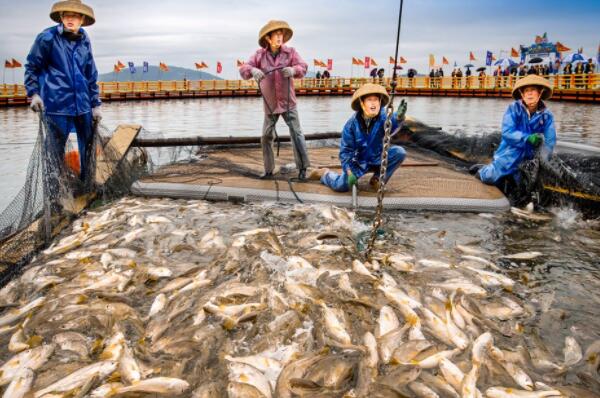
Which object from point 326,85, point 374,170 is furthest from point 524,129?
point 326,85

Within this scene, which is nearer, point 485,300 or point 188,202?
point 485,300

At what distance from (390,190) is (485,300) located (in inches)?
107

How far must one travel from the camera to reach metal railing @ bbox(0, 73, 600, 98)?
33.4 meters

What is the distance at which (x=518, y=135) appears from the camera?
568 cm

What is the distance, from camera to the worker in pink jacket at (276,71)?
582 cm

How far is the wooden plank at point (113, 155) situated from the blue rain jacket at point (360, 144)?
3.32 m

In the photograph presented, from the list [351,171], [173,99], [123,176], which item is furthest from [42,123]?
[173,99]

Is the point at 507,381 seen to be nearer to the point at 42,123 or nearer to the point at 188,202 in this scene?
the point at 188,202

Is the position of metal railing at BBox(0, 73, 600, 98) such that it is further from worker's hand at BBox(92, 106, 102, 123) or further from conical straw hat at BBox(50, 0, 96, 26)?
conical straw hat at BBox(50, 0, 96, 26)

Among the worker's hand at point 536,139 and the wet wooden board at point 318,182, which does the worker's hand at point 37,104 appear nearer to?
the wet wooden board at point 318,182

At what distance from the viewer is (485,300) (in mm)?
3307

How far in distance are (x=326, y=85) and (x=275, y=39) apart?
1732 inches

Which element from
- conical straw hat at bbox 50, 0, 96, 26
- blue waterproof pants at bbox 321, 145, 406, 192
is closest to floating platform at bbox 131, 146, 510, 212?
blue waterproof pants at bbox 321, 145, 406, 192

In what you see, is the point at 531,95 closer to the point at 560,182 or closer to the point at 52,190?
the point at 560,182
